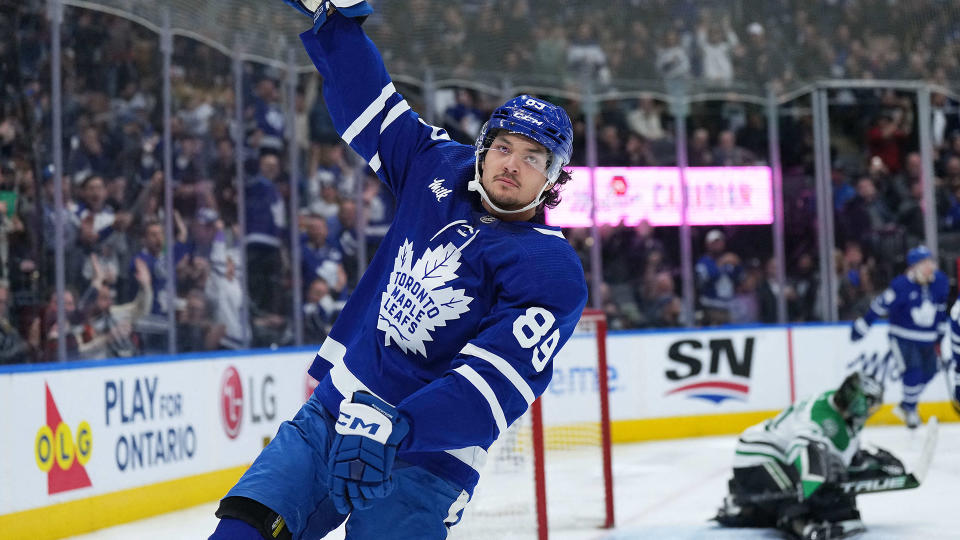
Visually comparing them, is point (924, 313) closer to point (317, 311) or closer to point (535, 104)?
point (317, 311)

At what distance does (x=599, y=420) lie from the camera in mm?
6164

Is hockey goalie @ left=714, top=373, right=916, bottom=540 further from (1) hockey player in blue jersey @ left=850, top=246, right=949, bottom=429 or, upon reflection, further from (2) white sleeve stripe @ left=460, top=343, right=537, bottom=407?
(1) hockey player in blue jersey @ left=850, top=246, right=949, bottom=429

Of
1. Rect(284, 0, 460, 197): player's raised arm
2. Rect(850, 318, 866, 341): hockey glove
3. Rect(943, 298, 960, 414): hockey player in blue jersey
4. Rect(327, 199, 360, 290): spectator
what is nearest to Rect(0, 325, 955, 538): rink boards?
Rect(850, 318, 866, 341): hockey glove

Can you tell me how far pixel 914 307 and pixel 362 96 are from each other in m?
7.79

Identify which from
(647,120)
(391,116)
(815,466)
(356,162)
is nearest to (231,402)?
(356,162)

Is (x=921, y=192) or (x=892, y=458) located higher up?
(x=921, y=192)

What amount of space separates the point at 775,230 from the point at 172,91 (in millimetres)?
5297

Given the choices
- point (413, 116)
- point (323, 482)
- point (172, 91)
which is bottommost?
point (323, 482)

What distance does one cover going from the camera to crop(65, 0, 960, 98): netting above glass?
955cm

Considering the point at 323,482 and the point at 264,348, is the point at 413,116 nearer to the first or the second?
the point at 323,482

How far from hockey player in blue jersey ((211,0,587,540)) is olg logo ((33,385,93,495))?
3.41m

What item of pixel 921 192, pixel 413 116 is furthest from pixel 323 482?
pixel 921 192

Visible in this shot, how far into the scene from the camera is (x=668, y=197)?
9.83 metres

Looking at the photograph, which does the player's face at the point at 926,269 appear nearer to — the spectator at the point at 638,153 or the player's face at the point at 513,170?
the spectator at the point at 638,153
